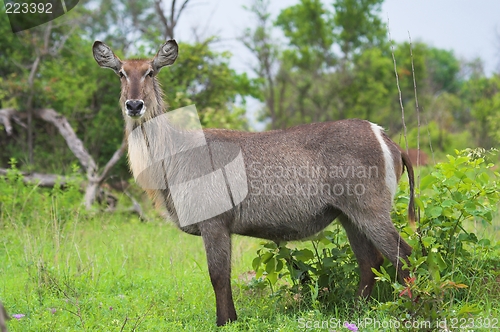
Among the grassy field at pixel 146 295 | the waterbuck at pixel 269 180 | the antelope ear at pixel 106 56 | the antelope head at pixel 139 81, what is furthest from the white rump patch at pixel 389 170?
the antelope ear at pixel 106 56

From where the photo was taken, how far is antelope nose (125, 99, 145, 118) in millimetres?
4066

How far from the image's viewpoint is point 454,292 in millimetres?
4137

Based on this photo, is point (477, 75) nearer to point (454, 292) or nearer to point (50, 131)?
point (50, 131)

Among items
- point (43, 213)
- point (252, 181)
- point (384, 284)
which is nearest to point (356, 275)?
point (384, 284)

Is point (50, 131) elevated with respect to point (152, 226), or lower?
elevated

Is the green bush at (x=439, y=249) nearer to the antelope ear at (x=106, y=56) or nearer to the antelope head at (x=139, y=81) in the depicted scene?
the antelope head at (x=139, y=81)

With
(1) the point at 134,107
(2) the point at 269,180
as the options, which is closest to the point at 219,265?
(2) the point at 269,180

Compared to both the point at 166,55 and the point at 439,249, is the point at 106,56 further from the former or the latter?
the point at 439,249

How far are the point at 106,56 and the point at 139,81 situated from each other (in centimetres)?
47

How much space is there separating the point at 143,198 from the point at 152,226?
1.94 metres

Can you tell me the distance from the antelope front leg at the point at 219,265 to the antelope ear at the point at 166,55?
53.2 inches

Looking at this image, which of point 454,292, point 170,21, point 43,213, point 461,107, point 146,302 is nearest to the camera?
point 454,292

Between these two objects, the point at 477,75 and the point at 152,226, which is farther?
the point at 477,75

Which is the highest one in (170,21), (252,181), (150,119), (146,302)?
(170,21)
